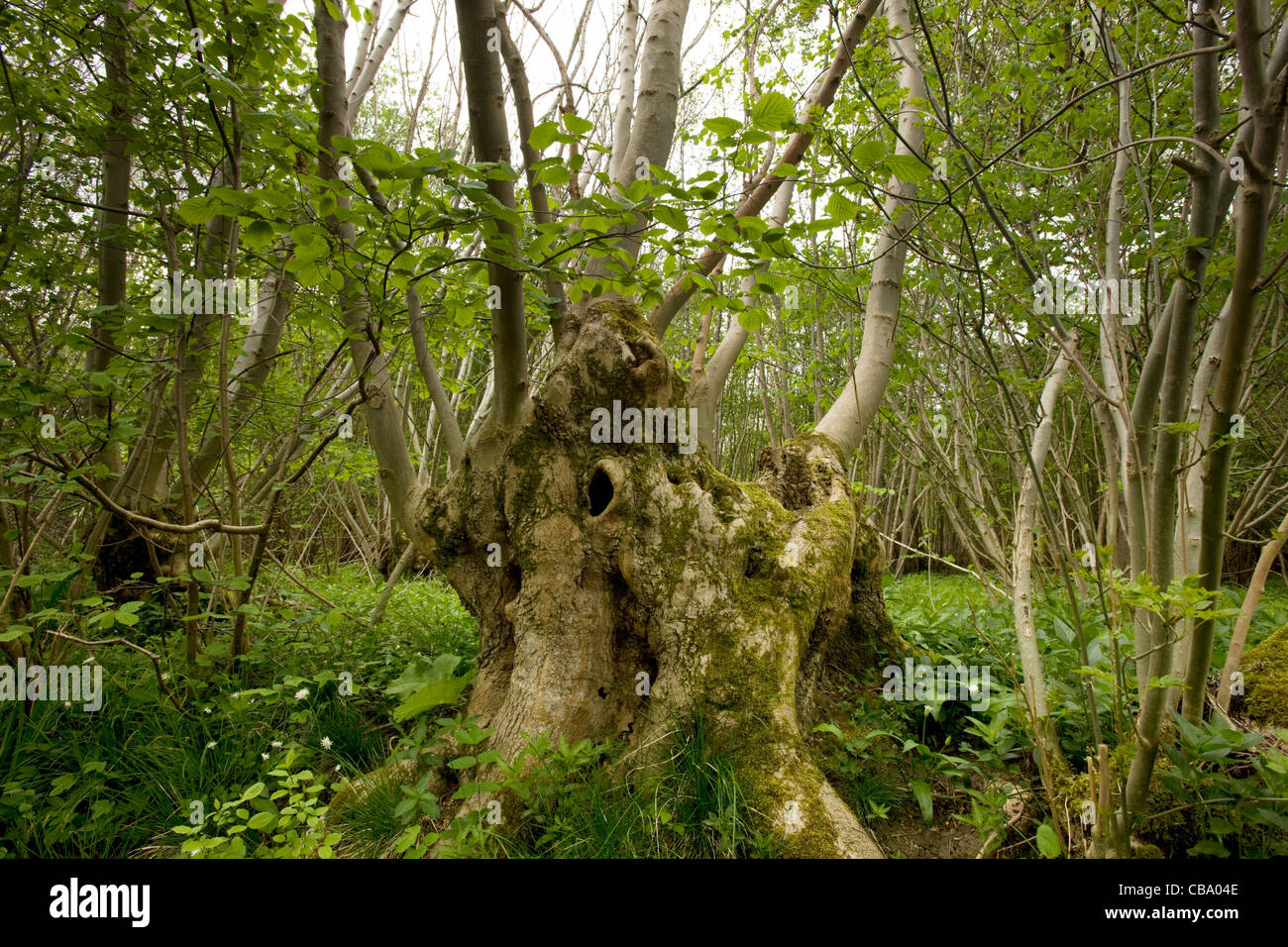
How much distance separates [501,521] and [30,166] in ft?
9.42

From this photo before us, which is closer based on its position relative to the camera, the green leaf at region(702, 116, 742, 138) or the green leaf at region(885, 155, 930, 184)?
the green leaf at region(885, 155, 930, 184)

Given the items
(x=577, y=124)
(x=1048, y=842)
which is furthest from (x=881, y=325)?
(x=1048, y=842)

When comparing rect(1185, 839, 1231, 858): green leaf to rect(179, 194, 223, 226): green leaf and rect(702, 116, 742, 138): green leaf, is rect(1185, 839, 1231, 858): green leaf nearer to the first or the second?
rect(702, 116, 742, 138): green leaf

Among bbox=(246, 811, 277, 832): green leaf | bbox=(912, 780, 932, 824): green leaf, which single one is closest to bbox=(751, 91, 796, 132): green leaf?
bbox=(912, 780, 932, 824): green leaf

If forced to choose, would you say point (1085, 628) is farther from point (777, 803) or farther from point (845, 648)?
point (777, 803)

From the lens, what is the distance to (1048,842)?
1.62 m

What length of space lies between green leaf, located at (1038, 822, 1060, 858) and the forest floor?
27 millimetres

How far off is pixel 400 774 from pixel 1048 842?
2159 millimetres

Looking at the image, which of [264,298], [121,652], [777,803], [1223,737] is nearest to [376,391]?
[264,298]

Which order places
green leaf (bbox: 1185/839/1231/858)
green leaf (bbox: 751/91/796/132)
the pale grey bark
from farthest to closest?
1. the pale grey bark
2. green leaf (bbox: 751/91/796/132)
3. green leaf (bbox: 1185/839/1231/858)

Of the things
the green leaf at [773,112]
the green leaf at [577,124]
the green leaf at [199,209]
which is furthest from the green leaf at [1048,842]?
the green leaf at [199,209]

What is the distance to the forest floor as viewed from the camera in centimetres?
184
